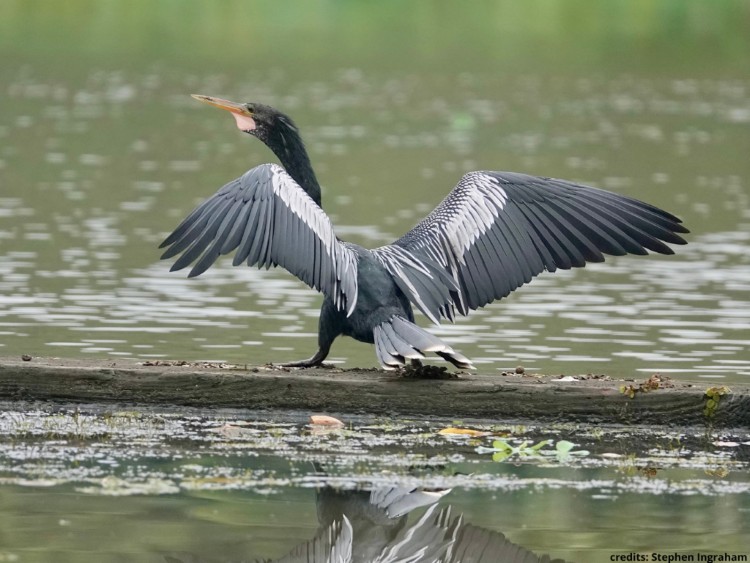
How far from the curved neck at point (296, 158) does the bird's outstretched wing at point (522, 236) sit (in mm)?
531

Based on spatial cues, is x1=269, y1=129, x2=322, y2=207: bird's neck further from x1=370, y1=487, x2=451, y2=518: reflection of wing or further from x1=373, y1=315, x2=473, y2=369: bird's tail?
x1=370, y1=487, x2=451, y2=518: reflection of wing

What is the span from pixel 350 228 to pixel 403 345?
8.25 m

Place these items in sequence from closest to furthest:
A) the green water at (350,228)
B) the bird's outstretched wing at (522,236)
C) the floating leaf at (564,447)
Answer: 1. the green water at (350,228)
2. the floating leaf at (564,447)
3. the bird's outstretched wing at (522,236)

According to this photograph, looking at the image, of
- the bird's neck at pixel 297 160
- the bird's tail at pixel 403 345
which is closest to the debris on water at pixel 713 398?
the bird's tail at pixel 403 345

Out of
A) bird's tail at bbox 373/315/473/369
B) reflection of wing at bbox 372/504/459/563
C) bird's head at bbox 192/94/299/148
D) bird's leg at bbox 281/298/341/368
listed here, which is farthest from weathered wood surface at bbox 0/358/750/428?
bird's head at bbox 192/94/299/148

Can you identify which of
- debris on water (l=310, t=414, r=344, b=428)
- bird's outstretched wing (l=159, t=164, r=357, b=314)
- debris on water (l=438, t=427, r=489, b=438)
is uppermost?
bird's outstretched wing (l=159, t=164, r=357, b=314)

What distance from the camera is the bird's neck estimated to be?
8.35m

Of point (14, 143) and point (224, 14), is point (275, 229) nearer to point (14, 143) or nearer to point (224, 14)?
point (14, 143)

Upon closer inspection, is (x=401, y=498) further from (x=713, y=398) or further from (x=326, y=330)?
(x=713, y=398)

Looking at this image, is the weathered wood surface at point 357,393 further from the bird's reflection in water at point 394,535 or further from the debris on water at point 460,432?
the bird's reflection in water at point 394,535

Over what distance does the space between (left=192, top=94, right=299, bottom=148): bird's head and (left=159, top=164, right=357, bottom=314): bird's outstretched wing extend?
34.9 inches

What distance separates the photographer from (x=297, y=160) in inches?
332

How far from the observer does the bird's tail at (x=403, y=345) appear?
7.36 metres

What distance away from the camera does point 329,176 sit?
1944 centimetres
